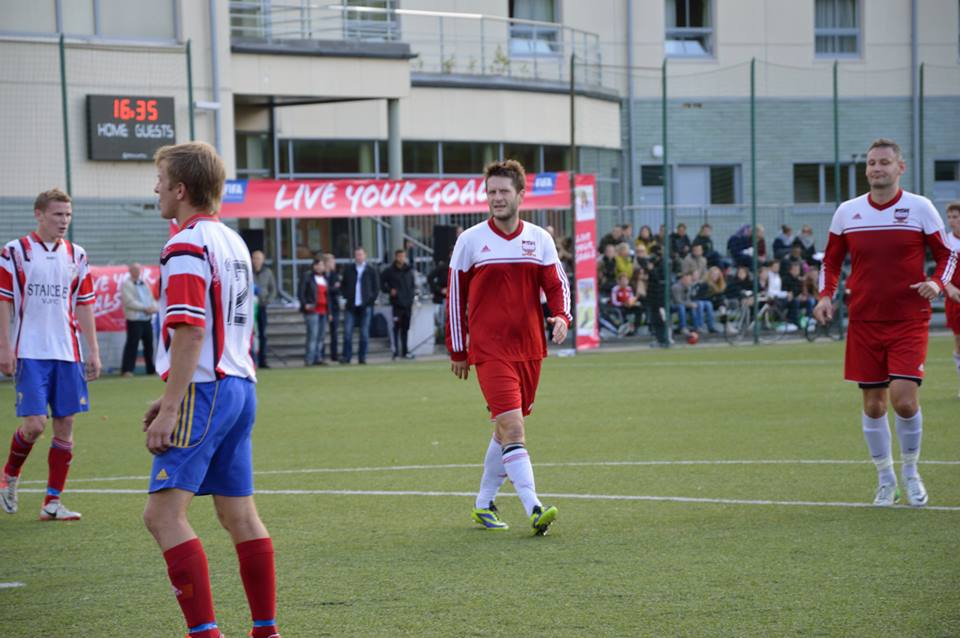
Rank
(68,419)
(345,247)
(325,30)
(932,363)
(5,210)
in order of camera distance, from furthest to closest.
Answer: (345,247)
(325,30)
(5,210)
(932,363)
(68,419)

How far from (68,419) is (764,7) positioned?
29897 mm

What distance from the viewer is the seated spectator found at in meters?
26.8

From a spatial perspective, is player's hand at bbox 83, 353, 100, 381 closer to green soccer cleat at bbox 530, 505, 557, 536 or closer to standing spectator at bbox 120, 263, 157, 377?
green soccer cleat at bbox 530, 505, 557, 536

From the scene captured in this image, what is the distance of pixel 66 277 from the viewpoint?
9047mm

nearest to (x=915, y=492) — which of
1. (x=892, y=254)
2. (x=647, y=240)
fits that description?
(x=892, y=254)

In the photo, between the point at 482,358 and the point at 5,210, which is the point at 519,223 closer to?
the point at 482,358

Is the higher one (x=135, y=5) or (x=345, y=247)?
(x=135, y=5)

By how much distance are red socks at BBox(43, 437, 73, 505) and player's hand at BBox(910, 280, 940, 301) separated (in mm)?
5457

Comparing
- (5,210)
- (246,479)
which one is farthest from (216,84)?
(246,479)

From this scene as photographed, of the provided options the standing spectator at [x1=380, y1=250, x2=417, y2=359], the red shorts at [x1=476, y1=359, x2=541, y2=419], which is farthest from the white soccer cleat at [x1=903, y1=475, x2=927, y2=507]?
the standing spectator at [x1=380, y1=250, x2=417, y2=359]

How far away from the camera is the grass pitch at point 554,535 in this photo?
5789 mm

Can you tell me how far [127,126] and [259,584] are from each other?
65.8ft

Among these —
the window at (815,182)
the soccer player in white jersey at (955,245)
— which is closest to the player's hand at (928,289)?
the soccer player in white jersey at (955,245)

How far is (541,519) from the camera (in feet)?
24.8
